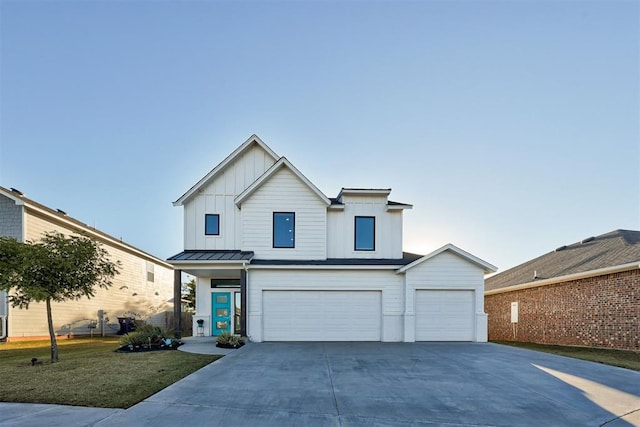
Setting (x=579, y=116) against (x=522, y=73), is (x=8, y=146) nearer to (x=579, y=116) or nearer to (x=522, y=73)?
(x=522, y=73)

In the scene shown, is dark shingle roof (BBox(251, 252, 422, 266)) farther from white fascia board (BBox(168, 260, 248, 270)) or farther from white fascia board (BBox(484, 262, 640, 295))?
white fascia board (BBox(484, 262, 640, 295))

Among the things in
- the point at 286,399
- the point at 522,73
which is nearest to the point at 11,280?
the point at 286,399

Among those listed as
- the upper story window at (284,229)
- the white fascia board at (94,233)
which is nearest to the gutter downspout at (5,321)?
the white fascia board at (94,233)

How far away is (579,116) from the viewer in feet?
54.9

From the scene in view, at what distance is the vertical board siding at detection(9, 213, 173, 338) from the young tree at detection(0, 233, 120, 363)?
7.89 meters

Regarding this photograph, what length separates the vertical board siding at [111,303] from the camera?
1881 cm

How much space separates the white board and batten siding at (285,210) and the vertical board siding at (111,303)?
8.61 metres

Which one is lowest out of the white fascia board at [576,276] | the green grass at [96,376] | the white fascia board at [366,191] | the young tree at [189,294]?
the young tree at [189,294]

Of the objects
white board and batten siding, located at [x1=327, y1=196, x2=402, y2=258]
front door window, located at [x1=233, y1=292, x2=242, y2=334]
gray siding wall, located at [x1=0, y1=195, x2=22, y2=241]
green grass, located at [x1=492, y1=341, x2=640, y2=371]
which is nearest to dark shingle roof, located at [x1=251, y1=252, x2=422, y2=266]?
white board and batten siding, located at [x1=327, y1=196, x2=402, y2=258]

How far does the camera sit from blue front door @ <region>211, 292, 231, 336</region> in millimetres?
18984

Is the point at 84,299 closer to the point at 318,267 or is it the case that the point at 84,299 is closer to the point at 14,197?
the point at 14,197

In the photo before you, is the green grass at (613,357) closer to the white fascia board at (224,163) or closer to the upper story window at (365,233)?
the upper story window at (365,233)

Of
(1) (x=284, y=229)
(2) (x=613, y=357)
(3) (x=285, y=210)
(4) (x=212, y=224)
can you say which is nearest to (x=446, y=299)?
(2) (x=613, y=357)

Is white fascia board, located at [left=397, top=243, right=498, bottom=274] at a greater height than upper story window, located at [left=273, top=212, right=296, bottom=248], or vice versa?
upper story window, located at [left=273, top=212, right=296, bottom=248]
